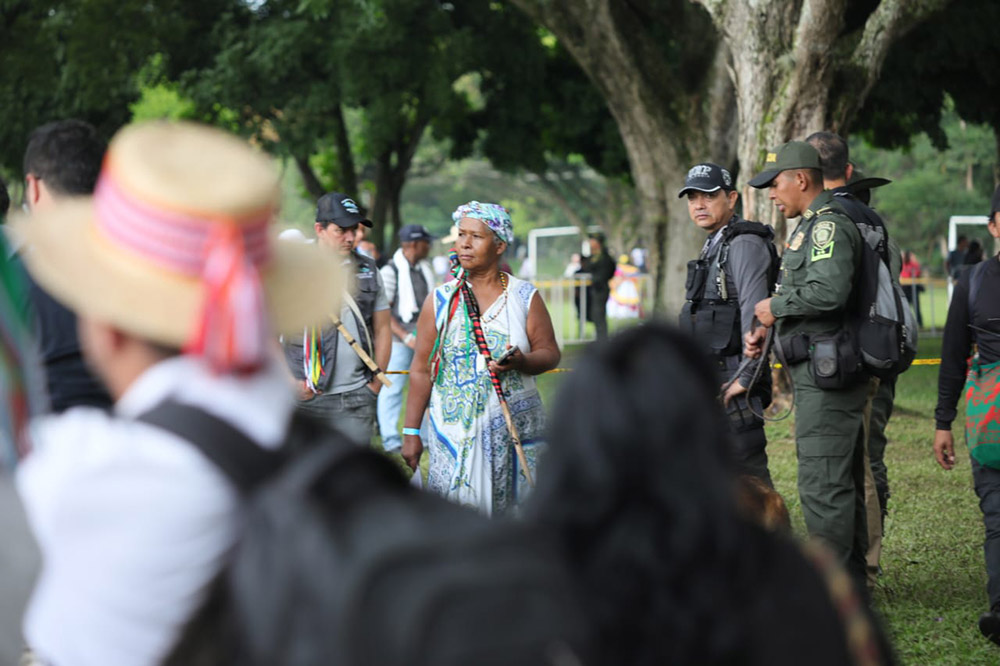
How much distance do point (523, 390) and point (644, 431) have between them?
14.0 feet

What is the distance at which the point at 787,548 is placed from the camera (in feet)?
5.72

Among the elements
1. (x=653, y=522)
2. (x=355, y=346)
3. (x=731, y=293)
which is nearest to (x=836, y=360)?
(x=731, y=293)

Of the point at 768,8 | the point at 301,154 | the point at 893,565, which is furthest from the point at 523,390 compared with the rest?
the point at 301,154

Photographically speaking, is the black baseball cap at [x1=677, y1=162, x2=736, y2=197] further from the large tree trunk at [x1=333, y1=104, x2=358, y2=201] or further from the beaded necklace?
the large tree trunk at [x1=333, y1=104, x2=358, y2=201]

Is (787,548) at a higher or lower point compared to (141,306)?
lower

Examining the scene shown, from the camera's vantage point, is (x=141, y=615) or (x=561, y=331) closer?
(x=141, y=615)

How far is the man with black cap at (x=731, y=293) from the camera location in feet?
19.6

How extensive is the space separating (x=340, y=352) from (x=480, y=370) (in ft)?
5.15

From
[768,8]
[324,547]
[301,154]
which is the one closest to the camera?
[324,547]

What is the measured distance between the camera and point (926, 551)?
7469 mm

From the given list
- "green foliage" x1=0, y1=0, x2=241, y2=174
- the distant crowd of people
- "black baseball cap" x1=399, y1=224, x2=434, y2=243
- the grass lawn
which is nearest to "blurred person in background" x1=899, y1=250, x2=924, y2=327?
the grass lawn

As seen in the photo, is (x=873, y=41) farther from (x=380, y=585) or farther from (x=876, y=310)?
(x=380, y=585)

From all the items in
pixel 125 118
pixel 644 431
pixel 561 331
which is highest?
pixel 125 118

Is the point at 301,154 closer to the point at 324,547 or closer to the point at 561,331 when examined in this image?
the point at 561,331
